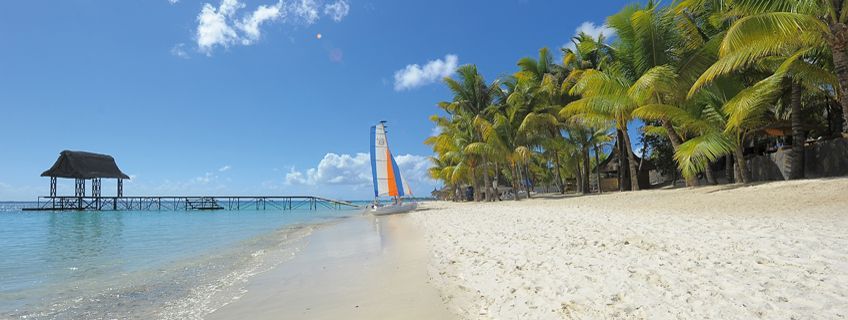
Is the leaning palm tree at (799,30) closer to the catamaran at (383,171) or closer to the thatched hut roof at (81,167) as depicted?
the catamaran at (383,171)

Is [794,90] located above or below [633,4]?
below

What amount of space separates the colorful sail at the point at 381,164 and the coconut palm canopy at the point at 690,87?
5003 mm

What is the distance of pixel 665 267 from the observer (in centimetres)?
451

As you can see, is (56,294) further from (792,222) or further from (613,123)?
(613,123)

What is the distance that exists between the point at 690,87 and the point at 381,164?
16.1 metres

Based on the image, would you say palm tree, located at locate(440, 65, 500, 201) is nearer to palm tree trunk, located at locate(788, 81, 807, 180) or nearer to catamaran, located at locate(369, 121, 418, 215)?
catamaran, located at locate(369, 121, 418, 215)

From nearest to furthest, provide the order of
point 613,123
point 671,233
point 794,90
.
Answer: point 671,233 → point 794,90 → point 613,123

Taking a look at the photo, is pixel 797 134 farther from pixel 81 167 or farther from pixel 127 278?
pixel 81 167

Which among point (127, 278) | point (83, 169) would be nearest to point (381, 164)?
point (127, 278)

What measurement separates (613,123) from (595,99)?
3295 mm

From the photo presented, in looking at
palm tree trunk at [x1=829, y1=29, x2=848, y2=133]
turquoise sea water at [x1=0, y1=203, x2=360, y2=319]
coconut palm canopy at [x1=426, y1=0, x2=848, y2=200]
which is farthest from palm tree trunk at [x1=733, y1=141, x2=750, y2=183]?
turquoise sea water at [x1=0, y1=203, x2=360, y2=319]

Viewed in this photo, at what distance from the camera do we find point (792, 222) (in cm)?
687

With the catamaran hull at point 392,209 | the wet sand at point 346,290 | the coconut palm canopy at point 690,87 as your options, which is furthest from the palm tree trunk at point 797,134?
the catamaran hull at point 392,209

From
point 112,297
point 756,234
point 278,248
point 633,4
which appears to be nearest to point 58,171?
point 278,248
